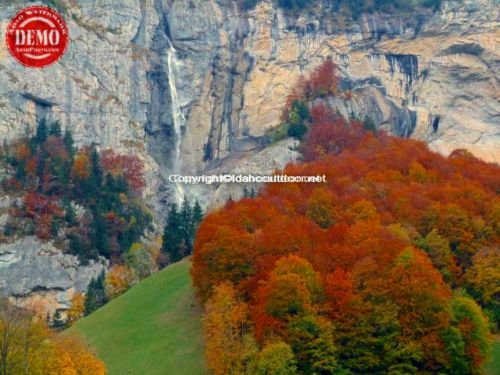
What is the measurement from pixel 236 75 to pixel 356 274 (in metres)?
60.7

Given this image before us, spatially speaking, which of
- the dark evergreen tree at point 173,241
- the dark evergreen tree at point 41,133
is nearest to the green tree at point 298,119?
the dark evergreen tree at point 173,241

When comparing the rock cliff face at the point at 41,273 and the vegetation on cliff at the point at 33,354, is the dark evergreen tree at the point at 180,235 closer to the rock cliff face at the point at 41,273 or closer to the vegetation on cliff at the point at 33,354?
the rock cliff face at the point at 41,273

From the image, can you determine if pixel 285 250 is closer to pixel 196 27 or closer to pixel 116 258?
pixel 116 258

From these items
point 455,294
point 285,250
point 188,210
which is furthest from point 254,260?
point 188,210

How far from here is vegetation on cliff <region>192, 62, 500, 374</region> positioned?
46.8 meters

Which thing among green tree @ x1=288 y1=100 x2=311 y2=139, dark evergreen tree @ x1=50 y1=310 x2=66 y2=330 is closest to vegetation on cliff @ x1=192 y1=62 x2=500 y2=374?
dark evergreen tree @ x1=50 y1=310 x2=66 y2=330

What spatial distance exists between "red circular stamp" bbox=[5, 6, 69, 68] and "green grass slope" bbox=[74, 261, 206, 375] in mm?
34198

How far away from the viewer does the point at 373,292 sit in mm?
48594

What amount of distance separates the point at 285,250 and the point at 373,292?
273 inches

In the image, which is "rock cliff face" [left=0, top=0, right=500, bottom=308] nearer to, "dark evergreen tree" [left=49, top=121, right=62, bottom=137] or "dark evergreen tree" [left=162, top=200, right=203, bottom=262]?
"dark evergreen tree" [left=49, top=121, right=62, bottom=137]

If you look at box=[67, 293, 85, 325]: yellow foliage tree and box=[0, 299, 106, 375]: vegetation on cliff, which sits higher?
box=[0, 299, 106, 375]: vegetation on cliff

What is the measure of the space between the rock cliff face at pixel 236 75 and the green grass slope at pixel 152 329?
34.6 metres

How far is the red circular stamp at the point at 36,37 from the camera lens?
9212 cm

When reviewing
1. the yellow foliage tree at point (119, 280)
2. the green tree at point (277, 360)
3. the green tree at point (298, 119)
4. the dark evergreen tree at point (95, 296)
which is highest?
the green tree at point (298, 119)
